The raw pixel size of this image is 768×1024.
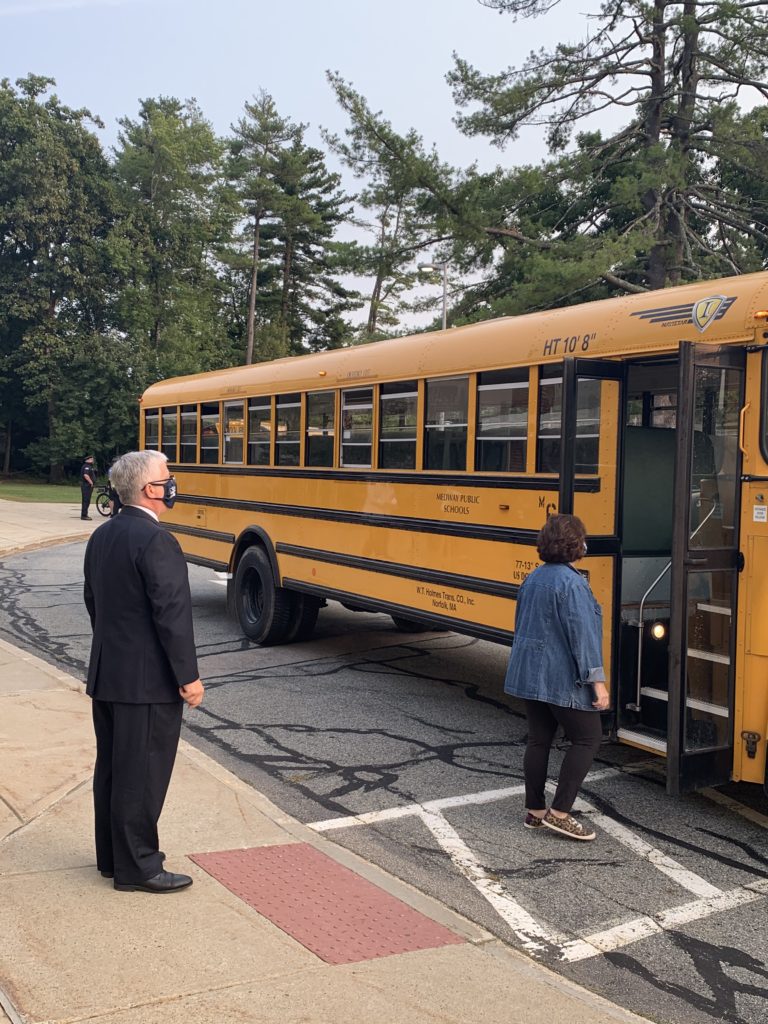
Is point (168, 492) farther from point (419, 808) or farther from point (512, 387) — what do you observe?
point (512, 387)

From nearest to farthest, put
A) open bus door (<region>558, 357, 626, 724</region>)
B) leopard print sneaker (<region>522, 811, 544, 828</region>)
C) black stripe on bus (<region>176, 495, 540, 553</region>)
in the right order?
leopard print sneaker (<region>522, 811, 544, 828</region>) → open bus door (<region>558, 357, 626, 724</region>) → black stripe on bus (<region>176, 495, 540, 553</region>)

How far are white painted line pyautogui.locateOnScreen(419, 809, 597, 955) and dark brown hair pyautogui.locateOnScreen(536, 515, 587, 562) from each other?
1415 mm

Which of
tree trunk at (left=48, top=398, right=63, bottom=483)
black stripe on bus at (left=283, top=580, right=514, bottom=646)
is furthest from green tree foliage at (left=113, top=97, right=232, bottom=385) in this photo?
black stripe on bus at (left=283, top=580, right=514, bottom=646)

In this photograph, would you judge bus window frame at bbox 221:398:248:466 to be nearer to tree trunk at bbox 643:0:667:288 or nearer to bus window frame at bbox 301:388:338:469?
bus window frame at bbox 301:388:338:469

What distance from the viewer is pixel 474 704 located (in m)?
7.68

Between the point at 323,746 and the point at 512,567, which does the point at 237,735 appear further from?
the point at 512,567

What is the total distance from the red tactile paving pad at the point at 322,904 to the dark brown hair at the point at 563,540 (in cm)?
170

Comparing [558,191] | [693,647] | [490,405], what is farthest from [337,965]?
[558,191]

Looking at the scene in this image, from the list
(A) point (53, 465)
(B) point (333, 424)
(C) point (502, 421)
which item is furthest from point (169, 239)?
(C) point (502, 421)

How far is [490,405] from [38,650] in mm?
5050

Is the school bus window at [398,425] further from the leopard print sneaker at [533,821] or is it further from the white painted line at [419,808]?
the leopard print sneaker at [533,821]

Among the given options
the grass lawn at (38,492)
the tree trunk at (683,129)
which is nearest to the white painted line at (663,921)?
the tree trunk at (683,129)

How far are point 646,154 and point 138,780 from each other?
20426 mm

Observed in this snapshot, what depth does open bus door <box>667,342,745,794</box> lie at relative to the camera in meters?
4.87
